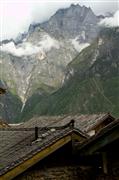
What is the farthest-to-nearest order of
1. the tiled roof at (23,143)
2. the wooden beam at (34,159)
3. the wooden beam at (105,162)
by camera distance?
1. the tiled roof at (23,143)
2. the wooden beam at (34,159)
3. the wooden beam at (105,162)

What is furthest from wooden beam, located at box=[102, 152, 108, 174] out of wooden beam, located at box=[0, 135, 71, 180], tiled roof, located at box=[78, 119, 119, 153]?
wooden beam, located at box=[0, 135, 71, 180]

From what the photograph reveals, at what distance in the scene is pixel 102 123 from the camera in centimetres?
3466

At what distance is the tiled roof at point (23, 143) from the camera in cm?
1070

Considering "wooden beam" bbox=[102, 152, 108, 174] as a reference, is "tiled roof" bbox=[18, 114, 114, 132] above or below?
above

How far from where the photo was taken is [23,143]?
40.0 feet

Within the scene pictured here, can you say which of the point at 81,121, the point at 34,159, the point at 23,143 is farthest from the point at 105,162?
the point at 81,121

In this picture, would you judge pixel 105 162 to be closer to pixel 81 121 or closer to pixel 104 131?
pixel 104 131

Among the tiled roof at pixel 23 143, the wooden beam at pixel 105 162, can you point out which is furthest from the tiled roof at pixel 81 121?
the wooden beam at pixel 105 162

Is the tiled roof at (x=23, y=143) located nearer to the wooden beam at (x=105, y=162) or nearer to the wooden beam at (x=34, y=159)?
the wooden beam at (x=34, y=159)

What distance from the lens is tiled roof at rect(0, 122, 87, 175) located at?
1070 centimetres

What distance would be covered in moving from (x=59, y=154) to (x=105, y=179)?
1673 mm

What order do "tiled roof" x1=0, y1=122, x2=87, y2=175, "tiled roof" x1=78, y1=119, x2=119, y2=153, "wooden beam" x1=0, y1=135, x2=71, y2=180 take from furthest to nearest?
"tiled roof" x1=0, y1=122, x2=87, y2=175
"wooden beam" x1=0, y1=135, x2=71, y2=180
"tiled roof" x1=78, y1=119, x2=119, y2=153

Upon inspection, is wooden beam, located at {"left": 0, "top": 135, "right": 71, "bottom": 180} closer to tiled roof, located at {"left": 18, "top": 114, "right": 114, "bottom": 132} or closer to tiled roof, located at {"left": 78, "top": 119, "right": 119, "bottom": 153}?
tiled roof, located at {"left": 78, "top": 119, "right": 119, "bottom": 153}

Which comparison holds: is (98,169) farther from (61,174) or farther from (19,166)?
(19,166)
